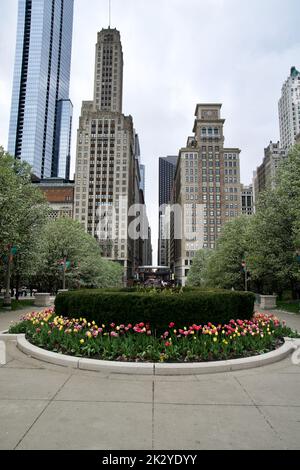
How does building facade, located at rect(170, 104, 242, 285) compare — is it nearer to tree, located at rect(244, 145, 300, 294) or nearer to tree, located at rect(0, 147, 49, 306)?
tree, located at rect(244, 145, 300, 294)

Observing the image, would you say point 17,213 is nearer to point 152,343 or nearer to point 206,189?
point 152,343

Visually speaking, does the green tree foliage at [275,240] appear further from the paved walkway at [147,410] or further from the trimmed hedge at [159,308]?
the paved walkway at [147,410]

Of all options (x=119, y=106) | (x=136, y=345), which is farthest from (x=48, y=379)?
(x=119, y=106)

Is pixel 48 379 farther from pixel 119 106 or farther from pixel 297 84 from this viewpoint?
pixel 297 84

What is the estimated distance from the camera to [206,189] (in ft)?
417

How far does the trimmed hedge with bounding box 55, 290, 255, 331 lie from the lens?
873cm

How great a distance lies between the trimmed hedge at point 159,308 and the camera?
8.73 metres

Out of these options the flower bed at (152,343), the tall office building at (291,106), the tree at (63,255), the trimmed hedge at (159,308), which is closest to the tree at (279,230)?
the trimmed hedge at (159,308)

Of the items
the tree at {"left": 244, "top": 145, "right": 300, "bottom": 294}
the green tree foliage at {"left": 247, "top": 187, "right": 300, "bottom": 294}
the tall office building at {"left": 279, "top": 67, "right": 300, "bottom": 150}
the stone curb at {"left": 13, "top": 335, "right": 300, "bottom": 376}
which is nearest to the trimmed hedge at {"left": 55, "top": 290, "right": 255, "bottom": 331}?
the stone curb at {"left": 13, "top": 335, "right": 300, "bottom": 376}

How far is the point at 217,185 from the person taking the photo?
417ft

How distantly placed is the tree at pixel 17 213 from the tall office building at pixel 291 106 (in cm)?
18684

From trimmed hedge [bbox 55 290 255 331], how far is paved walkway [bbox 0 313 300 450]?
248cm

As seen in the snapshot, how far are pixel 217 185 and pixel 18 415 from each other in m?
129

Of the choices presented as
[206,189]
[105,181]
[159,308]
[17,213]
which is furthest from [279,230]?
[105,181]
